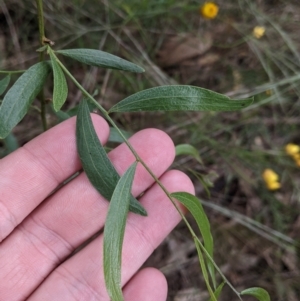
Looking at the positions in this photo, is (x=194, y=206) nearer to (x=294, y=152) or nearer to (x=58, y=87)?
(x=58, y=87)

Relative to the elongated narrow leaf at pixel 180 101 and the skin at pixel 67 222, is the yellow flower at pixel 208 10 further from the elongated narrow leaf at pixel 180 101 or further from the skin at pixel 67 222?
the elongated narrow leaf at pixel 180 101

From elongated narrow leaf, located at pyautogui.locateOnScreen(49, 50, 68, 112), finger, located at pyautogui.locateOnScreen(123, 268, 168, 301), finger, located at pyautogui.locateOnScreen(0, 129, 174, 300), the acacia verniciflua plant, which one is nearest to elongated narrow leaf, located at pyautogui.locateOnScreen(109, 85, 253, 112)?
the acacia verniciflua plant

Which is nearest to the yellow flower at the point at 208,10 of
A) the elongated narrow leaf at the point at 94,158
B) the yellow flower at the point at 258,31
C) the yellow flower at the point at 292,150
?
the yellow flower at the point at 258,31

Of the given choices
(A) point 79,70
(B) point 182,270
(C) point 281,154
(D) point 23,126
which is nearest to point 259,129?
(C) point 281,154

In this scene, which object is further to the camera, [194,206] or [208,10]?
[208,10]

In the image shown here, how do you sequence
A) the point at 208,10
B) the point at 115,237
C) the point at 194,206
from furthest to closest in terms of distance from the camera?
the point at 208,10
the point at 194,206
the point at 115,237

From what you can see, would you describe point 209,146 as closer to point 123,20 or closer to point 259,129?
point 259,129

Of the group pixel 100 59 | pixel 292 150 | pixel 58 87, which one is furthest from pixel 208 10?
pixel 58 87

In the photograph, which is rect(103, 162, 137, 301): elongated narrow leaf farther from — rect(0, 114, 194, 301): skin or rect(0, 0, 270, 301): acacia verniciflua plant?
rect(0, 114, 194, 301): skin
